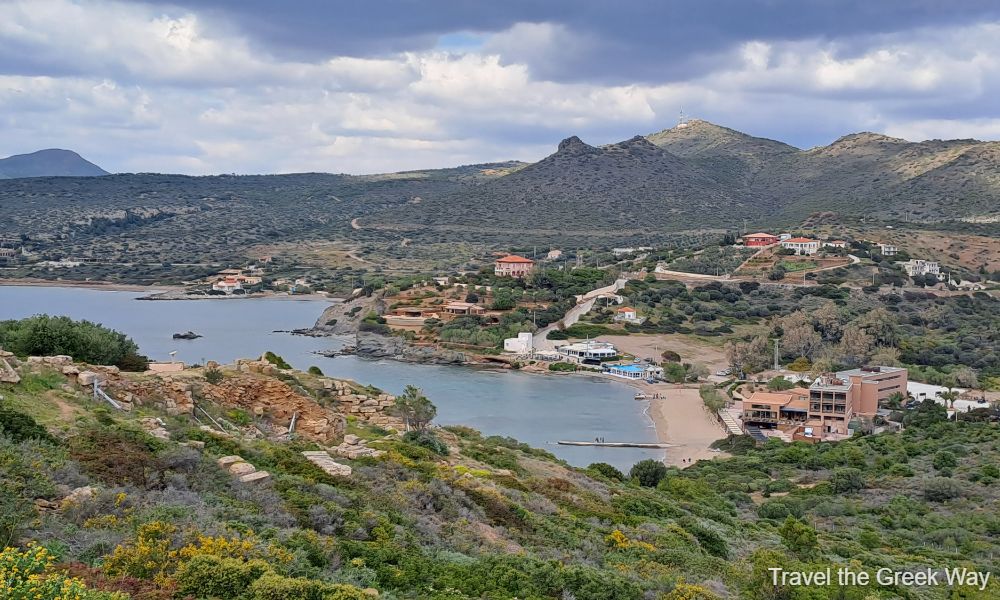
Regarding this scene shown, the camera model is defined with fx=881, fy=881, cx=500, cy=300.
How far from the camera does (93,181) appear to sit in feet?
534

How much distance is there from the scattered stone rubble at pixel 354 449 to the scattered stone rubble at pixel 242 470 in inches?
98.1

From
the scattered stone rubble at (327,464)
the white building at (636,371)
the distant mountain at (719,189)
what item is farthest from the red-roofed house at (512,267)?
the scattered stone rubble at (327,464)

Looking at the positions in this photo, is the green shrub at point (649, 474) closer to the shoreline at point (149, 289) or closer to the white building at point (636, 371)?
the white building at point (636, 371)

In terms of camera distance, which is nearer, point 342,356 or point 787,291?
point 342,356

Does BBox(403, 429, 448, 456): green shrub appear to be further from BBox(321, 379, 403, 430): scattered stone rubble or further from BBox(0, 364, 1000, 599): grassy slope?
BBox(321, 379, 403, 430): scattered stone rubble

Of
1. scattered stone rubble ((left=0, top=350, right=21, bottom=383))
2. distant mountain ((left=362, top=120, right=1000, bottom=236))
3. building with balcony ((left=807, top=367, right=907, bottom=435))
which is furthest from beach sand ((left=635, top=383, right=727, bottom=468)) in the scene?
distant mountain ((left=362, top=120, right=1000, bottom=236))

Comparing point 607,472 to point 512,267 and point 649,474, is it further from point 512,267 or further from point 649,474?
point 512,267

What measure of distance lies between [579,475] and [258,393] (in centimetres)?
622

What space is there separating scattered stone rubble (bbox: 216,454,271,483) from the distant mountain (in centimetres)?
9881

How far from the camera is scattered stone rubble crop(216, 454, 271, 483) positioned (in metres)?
9.22

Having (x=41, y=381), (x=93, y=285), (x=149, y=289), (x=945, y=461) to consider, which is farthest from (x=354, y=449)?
(x=93, y=285)

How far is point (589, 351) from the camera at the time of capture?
50.5 m

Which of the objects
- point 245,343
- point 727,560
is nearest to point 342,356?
point 245,343

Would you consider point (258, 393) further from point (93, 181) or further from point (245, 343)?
point (93, 181)
